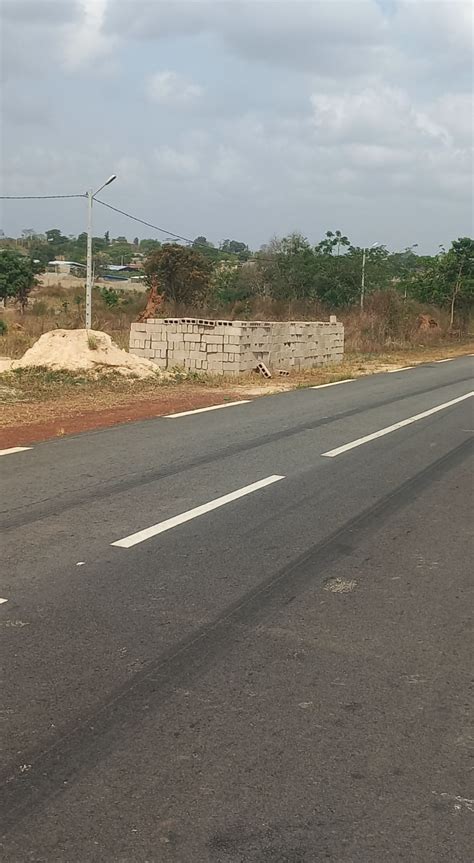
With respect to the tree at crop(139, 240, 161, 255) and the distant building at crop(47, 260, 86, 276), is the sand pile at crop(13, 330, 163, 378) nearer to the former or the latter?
the tree at crop(139, 240, 161, 255)

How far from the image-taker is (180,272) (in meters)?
52.5

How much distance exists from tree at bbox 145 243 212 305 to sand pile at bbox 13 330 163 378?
31.4 m

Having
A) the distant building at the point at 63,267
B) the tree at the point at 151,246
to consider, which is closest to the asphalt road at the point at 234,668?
the tree at the point at 151,246

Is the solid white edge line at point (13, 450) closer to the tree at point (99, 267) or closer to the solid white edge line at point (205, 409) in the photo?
the solid white edge line at point (205, 409)

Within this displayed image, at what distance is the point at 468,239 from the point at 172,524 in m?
48.2

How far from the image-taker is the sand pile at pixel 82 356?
19.6m

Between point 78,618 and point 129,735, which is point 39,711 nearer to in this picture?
point 129,735

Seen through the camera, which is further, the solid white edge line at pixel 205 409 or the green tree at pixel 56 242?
the green tree at pixel 56 242

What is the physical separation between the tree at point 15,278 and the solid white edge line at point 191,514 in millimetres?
50413

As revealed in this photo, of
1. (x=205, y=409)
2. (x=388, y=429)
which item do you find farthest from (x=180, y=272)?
(x=388, y=429)

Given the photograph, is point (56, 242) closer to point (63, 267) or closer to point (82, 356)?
point (63, 267)

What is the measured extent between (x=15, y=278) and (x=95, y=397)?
4429 cm

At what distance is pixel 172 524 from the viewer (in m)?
6.93

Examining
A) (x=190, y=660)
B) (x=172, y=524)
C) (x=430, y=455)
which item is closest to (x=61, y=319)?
(x=430, y=455)
